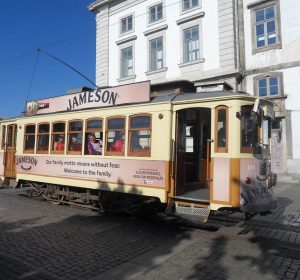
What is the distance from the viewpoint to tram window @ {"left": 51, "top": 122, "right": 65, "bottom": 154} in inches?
403

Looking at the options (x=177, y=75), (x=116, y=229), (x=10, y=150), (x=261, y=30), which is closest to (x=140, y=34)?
(x=177, y=75)

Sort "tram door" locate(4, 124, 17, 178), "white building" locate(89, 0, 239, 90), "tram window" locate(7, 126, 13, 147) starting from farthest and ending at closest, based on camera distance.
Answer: "white building" locate(89, 0, 239, 90) → "tram window" locate(7, 126, 13, 147) → "tram door" locate(4, 124, 17, 178)

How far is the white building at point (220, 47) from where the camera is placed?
1805 cm

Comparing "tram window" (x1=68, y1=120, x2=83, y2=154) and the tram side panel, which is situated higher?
"tram window" (x1=68, y1=120, x2=83, y2=154)

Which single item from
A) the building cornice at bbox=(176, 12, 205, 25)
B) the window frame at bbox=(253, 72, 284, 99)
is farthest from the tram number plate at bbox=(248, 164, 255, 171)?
the building cornice at bbox=(176, 12, 205, 25)

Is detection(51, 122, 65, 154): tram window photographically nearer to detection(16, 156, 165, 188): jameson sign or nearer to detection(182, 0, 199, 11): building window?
detection(16, 156, 165, 188): jameson sign

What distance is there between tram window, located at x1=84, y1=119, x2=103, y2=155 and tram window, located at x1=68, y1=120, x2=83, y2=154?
0.99ft

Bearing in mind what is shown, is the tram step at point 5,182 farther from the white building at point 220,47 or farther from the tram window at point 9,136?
the white building at point 220,47

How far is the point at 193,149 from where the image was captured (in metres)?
8.85

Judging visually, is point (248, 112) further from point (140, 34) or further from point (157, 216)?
point (140, 34)

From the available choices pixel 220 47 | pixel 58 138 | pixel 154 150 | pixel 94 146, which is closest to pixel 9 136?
pixel 58 138

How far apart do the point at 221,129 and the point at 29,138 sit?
23.6 ft

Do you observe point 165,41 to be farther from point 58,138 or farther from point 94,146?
point 94,146

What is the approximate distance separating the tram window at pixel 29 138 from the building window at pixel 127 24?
16.0 metres
